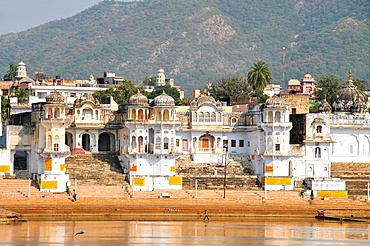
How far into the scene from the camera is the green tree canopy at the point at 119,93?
115 meters

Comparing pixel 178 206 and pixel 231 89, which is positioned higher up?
pixel 231 89

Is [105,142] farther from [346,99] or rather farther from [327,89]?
[327,89]

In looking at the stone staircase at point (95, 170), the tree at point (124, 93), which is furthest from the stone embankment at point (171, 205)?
the tree at point (124, 93)

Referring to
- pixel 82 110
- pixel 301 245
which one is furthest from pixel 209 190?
pixel 301 245

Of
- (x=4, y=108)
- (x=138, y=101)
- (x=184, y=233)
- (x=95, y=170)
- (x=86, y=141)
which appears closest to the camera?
(x=184, y=233)

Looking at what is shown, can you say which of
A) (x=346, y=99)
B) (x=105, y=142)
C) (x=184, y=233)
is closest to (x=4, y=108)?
(x=105, y=142)

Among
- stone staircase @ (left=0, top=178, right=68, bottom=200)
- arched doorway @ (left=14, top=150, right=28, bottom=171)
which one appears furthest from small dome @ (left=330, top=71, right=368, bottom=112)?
stone staircase @ (left=0, top=178, right=68, bottom=200)

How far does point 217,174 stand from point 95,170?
901 centimetres

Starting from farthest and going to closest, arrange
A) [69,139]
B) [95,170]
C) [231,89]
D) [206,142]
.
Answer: [231,89], [206,142], [69,139], [95,170]

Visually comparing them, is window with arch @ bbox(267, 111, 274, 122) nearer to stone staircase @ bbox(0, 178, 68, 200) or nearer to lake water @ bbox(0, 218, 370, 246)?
lake water @ bbox(0, 218, 370, 246)

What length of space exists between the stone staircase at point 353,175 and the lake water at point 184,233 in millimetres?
9309

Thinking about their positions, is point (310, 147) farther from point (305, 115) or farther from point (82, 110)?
point (82, 110)

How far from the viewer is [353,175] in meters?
85.3

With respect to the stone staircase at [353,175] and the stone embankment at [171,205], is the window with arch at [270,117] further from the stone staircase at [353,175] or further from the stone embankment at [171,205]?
the stone staircase at [353,175]
